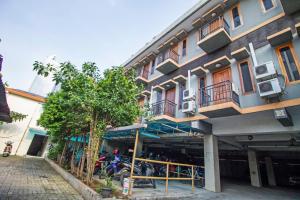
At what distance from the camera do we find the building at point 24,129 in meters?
14.7

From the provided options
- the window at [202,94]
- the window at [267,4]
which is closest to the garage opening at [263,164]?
the window at [202,94]

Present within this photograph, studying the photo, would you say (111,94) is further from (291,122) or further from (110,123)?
(291,122)

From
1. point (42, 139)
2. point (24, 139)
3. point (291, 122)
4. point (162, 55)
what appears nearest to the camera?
point (291, 122)

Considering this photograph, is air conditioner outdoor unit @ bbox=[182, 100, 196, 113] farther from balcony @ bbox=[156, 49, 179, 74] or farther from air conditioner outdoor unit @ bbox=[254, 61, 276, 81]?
balcony @ bbox=[156, 49, 179, 74]

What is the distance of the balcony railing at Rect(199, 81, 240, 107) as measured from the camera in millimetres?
5950

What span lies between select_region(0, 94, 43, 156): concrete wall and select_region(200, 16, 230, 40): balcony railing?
695 inches

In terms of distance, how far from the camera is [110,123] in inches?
244

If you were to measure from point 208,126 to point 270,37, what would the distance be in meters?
4.15

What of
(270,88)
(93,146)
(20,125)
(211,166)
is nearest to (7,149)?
(20,125)

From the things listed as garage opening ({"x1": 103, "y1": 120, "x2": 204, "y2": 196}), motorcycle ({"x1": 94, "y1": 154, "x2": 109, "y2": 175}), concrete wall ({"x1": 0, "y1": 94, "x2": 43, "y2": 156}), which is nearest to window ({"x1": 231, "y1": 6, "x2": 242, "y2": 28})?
garage opening ({"x1": 103, "y1": 120, "x2": 204, "y2": 196})

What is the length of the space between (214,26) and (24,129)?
18.7 m

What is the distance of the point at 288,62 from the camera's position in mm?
5523

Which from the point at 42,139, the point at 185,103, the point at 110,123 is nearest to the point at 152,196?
the point at 110,123

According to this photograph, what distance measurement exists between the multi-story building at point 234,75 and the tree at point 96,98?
194cm
